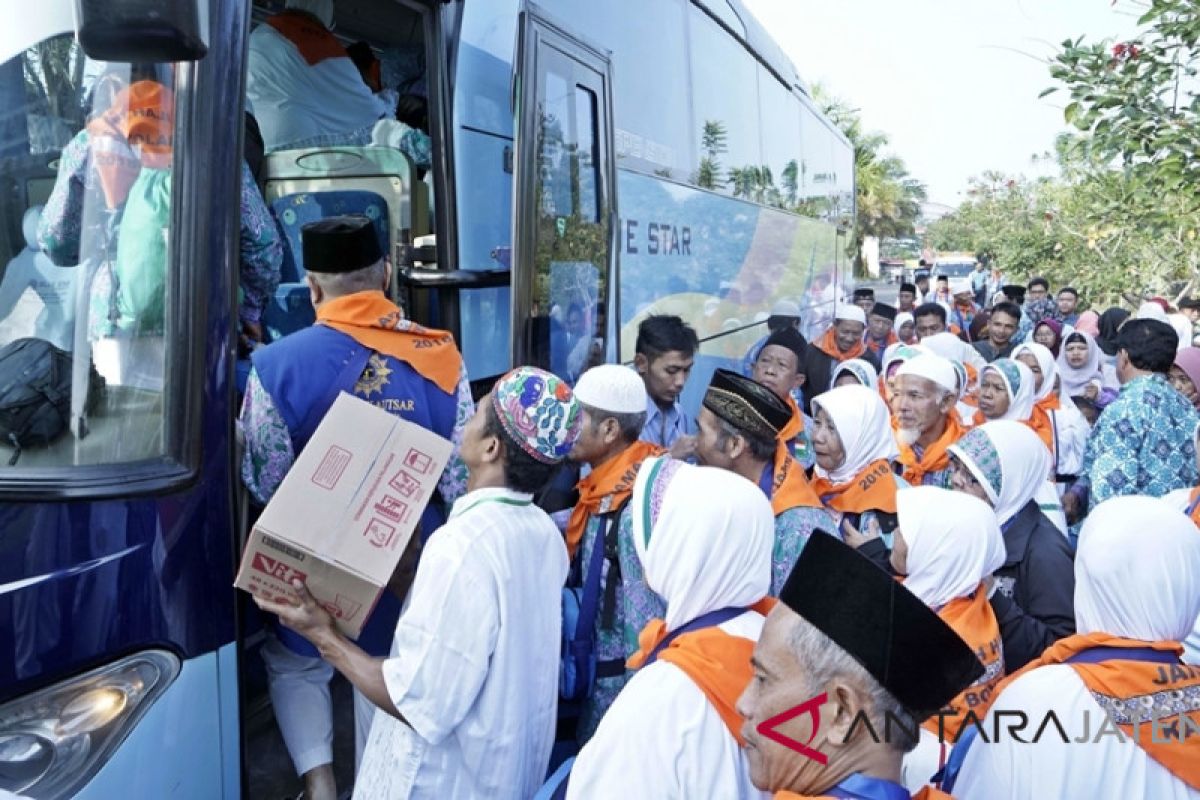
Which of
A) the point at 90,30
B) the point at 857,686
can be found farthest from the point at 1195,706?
the point at 90,30

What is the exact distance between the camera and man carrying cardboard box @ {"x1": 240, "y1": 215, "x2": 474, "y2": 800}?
2.80 metres

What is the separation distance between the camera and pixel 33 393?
86.7 inches

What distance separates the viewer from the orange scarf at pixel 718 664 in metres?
1.79

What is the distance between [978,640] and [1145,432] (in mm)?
2729

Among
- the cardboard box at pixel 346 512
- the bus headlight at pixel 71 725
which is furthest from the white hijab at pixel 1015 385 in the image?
the bus headlight at pixel 71 725

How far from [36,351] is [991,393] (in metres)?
5.06

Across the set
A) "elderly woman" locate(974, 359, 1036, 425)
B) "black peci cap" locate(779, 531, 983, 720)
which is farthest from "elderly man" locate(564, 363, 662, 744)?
"elderly woman" locate(974, 359, 1036, 425)

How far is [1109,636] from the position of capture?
219 centimetres

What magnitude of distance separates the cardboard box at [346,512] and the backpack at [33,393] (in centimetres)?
55

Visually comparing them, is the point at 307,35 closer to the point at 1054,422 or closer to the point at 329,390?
the point at 329,390

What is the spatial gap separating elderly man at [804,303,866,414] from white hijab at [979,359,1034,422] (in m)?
2.09

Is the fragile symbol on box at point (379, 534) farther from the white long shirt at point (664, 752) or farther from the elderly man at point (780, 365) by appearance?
the elderly man at point (780, 365)

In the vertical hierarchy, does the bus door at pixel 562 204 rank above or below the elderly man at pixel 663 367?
above

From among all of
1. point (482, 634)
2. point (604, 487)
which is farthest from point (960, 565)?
point (482, 634)
